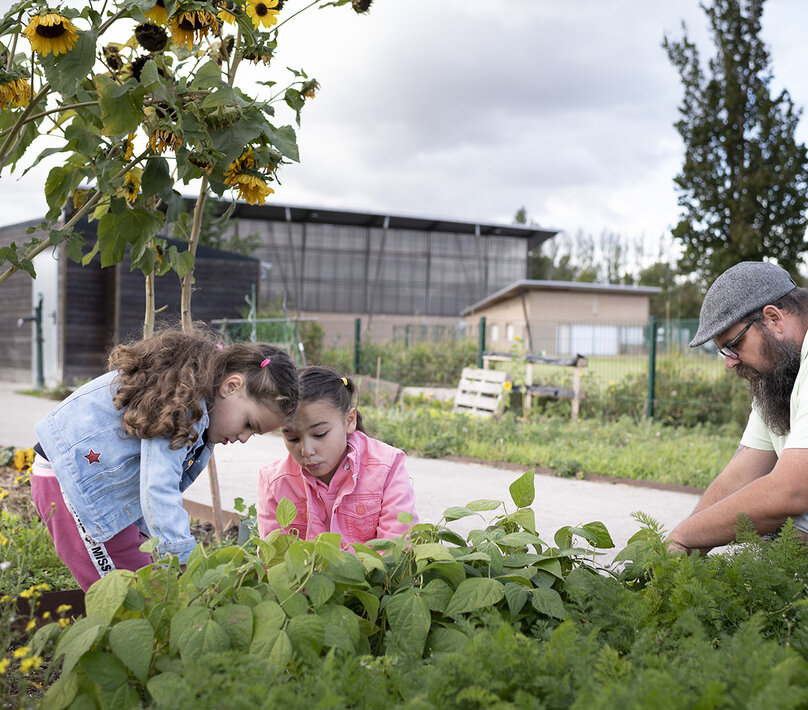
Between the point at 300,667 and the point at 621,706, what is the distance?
619 mm

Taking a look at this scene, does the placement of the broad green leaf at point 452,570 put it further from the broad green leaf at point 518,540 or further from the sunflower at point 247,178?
the sunflower at point 247,178

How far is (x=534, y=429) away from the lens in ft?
29.0

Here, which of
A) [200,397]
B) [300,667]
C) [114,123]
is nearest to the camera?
[300,667]

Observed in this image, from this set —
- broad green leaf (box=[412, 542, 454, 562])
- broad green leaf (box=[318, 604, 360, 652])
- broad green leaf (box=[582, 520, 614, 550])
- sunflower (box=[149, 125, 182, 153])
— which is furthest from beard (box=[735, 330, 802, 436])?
sunflower (box=[149, 125, 182, 153])

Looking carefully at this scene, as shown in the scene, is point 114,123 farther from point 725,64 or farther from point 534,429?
point 725,64

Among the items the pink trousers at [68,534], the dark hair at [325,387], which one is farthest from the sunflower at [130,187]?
the pink trousers at [68,534]

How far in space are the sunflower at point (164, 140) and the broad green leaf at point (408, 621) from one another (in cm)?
141

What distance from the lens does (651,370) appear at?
440 inches

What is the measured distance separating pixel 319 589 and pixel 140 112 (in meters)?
1.34

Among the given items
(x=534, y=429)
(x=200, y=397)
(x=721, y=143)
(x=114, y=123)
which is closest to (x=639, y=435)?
(x=534, y=429)

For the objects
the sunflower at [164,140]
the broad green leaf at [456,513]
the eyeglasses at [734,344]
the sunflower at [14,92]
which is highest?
the sunflower at [14,92]

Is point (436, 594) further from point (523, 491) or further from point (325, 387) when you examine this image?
point (325, 387)

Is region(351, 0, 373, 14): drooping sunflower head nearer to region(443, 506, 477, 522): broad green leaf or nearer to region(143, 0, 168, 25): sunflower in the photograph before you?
region(143, 0, 168, 25): sunflower

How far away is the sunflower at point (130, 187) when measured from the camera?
100 inches
